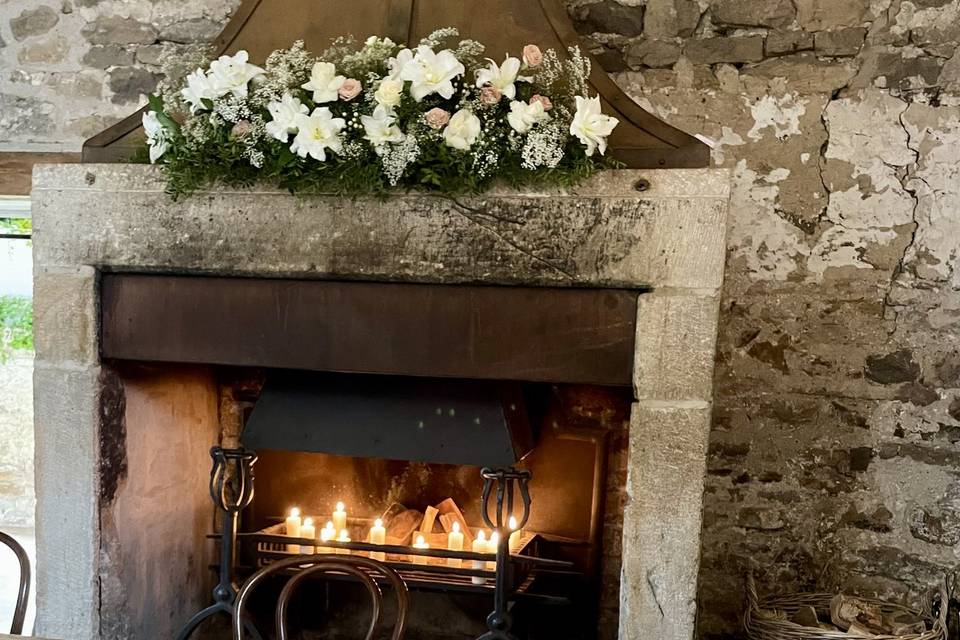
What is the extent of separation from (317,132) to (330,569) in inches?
45.0

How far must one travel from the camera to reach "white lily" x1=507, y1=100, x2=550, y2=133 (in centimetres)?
187

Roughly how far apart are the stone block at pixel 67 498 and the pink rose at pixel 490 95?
4.61 ft

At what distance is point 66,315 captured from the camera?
2.25 m

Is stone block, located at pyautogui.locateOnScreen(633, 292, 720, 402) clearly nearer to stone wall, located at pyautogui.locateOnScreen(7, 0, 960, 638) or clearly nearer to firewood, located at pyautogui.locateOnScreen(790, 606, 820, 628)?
stone wall, located at pyautogui.locateOnScreen(7, 0, 960, 638)

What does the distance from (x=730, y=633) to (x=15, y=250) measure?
3306mm

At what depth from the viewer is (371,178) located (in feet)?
6.48

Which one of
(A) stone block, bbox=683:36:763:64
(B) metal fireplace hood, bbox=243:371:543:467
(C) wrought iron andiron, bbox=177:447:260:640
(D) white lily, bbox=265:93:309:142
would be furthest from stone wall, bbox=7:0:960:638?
(C) wrought iron andiron, bbox=177:447:260:640

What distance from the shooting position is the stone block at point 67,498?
2266 mm

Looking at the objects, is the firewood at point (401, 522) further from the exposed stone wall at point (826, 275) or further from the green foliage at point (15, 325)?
the green foliage at point (15, 325)

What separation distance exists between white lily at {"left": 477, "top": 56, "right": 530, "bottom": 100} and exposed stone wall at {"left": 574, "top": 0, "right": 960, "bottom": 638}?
90 centimetres

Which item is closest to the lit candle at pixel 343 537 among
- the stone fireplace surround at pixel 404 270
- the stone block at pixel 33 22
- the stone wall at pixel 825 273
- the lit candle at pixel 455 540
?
the lit candle at pixel 455 540

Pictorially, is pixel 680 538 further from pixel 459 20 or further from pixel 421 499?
pixel 459 20

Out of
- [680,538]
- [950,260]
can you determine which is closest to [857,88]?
[950,260]

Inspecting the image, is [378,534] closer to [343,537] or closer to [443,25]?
[343,537]
